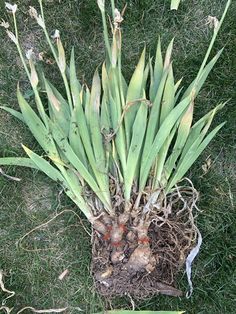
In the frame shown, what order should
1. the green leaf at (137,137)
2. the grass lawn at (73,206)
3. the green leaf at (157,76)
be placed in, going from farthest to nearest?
the grass lawn at (73,206) → the green leaf at (157,76) → the green leaf at (137,137)

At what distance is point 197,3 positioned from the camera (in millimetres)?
2287

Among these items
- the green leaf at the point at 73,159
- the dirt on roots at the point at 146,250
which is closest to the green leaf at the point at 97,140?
the green leaf at the point at 73,159

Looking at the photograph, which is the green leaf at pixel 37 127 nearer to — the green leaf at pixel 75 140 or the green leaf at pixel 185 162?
the green leaf at pixel 75 140

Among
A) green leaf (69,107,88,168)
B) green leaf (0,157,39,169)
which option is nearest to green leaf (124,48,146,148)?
green leaf (69,107,88,168)

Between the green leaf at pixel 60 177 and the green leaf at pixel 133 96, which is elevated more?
the green leaf at pixel 133 96

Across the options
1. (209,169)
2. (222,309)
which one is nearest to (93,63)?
(209,169)

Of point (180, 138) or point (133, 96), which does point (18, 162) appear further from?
point (180, 138)

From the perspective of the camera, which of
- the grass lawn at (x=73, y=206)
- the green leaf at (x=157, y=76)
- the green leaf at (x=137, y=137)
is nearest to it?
the green leaf at (x=137, y=137)

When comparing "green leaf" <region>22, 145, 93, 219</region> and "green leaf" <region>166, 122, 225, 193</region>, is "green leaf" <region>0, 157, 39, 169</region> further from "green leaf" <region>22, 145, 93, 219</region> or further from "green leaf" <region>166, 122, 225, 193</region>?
"green leaf" <region>166, 122, 225, 193</region>

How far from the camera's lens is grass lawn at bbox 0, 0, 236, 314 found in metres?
2.20

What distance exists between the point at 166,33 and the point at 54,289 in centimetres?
122

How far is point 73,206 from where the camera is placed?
2.24 m

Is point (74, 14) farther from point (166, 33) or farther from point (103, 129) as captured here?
point (103, 129)

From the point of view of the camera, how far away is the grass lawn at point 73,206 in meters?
2.20
